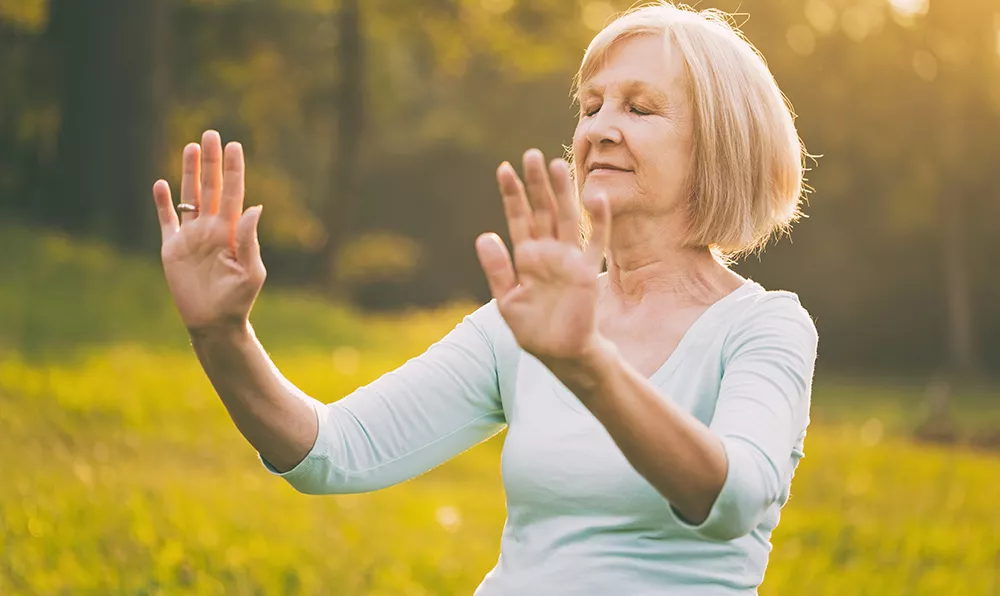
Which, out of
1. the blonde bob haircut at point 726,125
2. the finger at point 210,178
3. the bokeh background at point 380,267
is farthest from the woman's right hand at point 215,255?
the bokeh background at point 380,267

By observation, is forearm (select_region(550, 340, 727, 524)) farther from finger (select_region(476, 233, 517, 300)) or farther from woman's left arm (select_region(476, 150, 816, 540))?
finger (select_region(476, 233, 517, 300))

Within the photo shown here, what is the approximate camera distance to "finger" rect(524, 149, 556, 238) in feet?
5.94

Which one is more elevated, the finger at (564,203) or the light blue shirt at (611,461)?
the finger at (564,203)

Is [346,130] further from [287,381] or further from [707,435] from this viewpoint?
[707,435]

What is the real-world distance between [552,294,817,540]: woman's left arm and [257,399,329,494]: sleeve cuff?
0.78 meters

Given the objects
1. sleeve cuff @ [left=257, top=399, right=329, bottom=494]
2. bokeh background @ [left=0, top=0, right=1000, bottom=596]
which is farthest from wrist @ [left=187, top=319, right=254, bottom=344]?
bokeh background @ [left=0, top=0, right=1000, bottom=596]

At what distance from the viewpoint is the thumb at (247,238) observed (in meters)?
2.18

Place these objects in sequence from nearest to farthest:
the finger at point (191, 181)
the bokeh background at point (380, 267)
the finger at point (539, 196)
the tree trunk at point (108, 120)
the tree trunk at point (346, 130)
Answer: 1. the finger at point (539, 196)
2. the finger at point (191, 181)
3. the bokeh background at point (380, 267)
4. the tree trunk at point (108, 120)
5. the tree trunk at point (346, 130)

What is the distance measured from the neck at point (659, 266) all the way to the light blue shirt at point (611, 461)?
10 centimetres

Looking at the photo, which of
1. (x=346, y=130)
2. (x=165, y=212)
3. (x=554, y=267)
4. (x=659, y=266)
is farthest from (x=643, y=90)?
(x=346, y=130)

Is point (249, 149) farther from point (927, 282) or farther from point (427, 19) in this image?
point (927, 282)

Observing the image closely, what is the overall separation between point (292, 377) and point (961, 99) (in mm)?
19926

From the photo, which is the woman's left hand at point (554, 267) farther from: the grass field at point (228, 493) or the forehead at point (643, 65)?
the grass field at point (228, 493)

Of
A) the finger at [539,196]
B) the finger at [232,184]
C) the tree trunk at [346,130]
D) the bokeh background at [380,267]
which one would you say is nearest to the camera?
the finger at [539,196]
